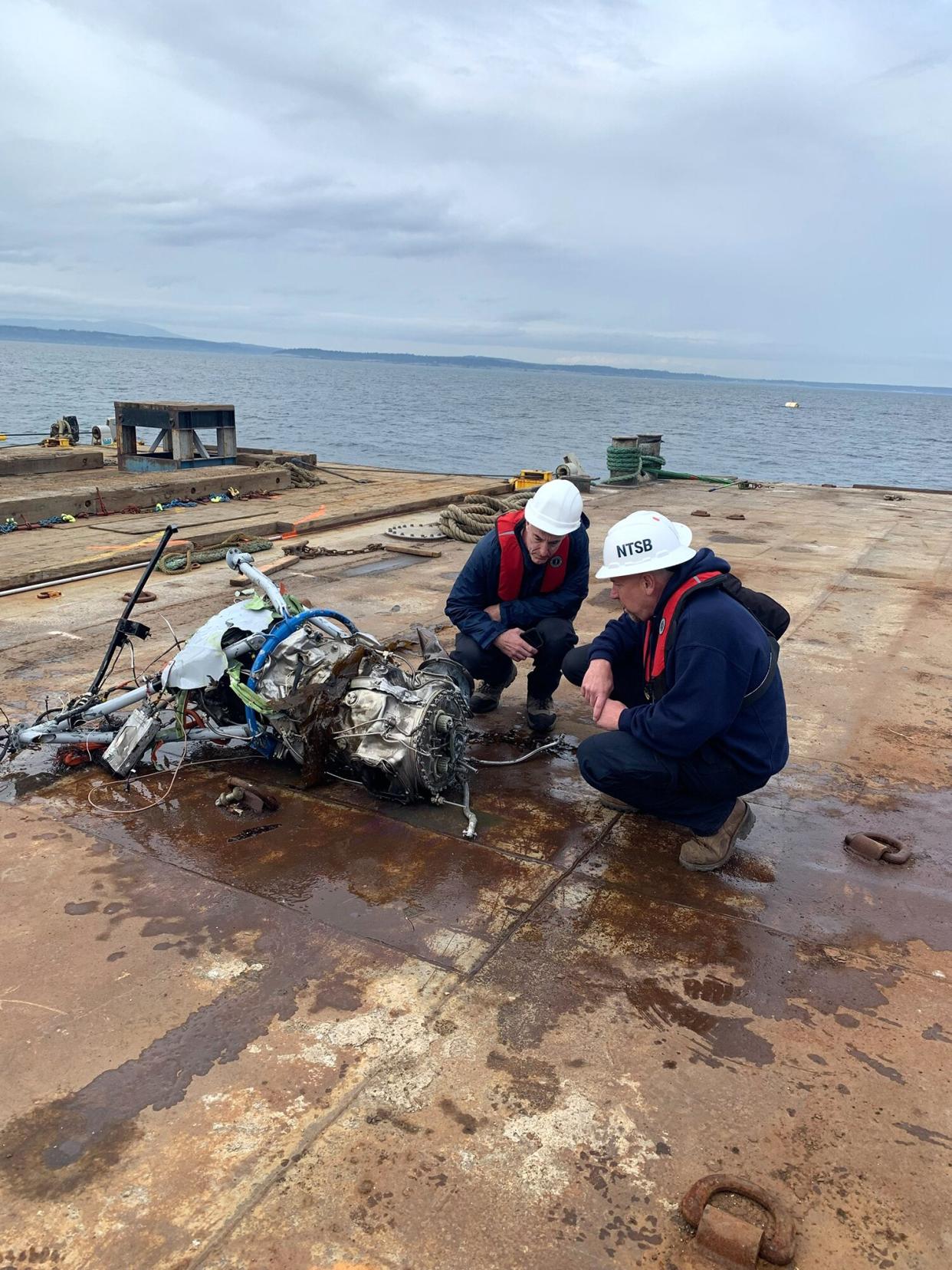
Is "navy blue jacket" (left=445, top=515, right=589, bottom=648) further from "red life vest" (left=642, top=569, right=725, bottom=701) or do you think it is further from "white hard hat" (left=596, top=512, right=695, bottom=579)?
"white hard hat" (left=596, top=512, right=695, bottom=579)

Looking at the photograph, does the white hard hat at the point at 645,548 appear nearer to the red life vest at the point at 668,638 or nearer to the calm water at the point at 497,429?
the red life vest at the point at 668,638

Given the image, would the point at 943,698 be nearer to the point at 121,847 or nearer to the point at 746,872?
the point at 746,872

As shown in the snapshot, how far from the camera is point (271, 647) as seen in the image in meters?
3.53

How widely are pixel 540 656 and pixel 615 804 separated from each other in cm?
106

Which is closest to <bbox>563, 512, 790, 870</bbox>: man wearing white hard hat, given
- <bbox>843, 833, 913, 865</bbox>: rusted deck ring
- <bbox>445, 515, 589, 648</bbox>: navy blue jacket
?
<bbox>843, 833, 913, 865</bbox>: rusted deck ring

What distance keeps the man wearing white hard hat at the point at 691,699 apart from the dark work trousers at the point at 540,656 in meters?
1.01

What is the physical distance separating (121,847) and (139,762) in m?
0.70

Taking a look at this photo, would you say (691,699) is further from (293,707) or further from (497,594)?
(497,594)

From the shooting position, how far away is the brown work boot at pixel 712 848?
3.28 m

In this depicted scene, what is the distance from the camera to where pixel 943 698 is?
5203 mm

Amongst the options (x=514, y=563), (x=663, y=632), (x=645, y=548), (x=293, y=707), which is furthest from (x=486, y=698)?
(x=645, y=548)

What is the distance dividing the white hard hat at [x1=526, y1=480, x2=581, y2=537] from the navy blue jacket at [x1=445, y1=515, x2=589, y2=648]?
0.25m

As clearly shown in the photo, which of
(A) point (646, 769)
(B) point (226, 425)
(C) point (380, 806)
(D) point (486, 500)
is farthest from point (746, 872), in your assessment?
(B) point (226, 425)

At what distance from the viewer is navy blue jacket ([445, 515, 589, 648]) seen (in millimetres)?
4461
